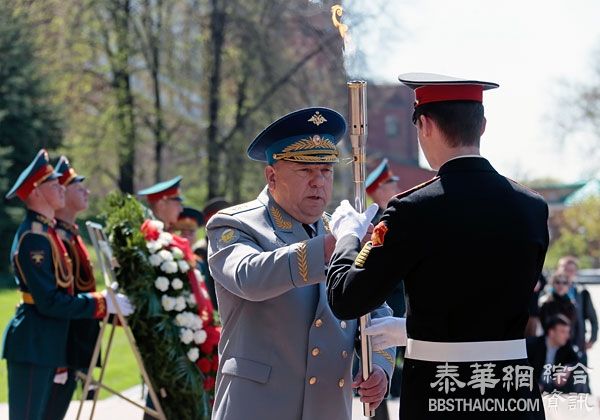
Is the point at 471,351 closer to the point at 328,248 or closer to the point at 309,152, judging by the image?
the point at 328,248

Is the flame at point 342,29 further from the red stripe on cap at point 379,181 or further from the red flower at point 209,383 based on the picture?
the red stripe on cap at point 379,181

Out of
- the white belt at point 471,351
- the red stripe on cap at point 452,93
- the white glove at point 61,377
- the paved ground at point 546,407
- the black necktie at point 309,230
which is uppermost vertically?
the red stripe on cap at point 452,93

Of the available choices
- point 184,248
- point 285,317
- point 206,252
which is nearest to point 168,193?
point 206,252

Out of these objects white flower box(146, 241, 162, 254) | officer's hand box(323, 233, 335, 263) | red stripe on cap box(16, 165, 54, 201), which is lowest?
officer's hand box(323, 233, 335, 263)

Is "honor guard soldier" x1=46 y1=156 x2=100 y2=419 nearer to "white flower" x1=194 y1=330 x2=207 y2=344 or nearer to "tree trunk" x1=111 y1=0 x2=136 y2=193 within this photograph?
"white flower" x1=194 y1=330 x2=207 y2=344

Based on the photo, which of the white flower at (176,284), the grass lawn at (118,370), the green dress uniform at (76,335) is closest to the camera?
the green dress uniform at (76,335)

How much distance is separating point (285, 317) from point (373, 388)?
1.37ft

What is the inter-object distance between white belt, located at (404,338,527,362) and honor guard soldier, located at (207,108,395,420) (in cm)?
63

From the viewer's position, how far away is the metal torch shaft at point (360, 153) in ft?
12.2

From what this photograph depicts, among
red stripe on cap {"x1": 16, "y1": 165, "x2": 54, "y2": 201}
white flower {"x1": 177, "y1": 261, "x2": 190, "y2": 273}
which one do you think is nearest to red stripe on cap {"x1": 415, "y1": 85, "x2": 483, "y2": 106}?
red stripe on cap {"x1": 16, "y1": 165, "x2": 54, "y2": 201}

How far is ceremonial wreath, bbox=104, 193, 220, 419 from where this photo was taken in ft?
23.8

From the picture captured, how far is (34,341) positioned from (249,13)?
19387mm

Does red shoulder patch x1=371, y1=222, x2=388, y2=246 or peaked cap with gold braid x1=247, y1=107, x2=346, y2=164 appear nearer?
red shoulder patch x1=371, y1=222, x2=388, y2=246

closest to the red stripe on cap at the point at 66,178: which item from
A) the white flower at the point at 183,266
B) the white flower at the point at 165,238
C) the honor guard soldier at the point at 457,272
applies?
the white flower at the point at 165,238
